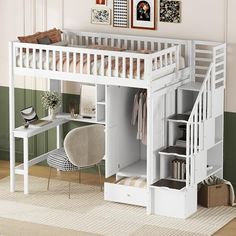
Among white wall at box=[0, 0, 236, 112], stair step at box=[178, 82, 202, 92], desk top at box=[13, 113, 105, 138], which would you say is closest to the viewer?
stair step at box=[178, 82, 202, 92]

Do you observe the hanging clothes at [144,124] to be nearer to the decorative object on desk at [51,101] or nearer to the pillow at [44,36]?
the decorative object on desk at [51,101]

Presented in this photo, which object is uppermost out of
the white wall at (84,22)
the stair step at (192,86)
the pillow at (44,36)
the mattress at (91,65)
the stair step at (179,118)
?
the white wall at (84,22)

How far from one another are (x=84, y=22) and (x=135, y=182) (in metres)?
1.72

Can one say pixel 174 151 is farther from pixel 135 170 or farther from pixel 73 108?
pixel 73 108

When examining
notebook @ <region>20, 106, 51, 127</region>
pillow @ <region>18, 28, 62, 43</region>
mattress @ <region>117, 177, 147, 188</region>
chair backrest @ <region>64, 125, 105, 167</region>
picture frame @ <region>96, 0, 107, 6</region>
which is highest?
picture frame @ <region>96, 0, 107, 6</region>

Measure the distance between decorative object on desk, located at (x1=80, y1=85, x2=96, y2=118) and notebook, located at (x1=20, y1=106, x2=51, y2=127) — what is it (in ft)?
1.17

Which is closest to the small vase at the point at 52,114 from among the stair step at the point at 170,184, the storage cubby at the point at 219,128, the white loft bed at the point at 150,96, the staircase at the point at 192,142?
the white loft bed at the point at 150,96

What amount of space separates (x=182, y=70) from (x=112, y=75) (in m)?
0.68

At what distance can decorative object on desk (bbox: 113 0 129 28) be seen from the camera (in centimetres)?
790

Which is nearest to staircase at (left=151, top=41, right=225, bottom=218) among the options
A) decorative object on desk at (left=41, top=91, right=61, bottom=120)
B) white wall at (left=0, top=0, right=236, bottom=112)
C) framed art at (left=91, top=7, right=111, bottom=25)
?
white wall at (left=0, top=0, right=236, bottom=112)

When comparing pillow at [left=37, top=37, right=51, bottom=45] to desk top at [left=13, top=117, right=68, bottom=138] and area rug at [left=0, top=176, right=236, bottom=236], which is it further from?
area rug at [left=0, top=176, right=236, bottom=236]

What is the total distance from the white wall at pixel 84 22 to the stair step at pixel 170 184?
0.89 m

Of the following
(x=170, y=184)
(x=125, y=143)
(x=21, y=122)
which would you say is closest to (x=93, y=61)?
(x=125, y=143)

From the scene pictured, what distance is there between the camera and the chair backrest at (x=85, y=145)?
7.41 m
